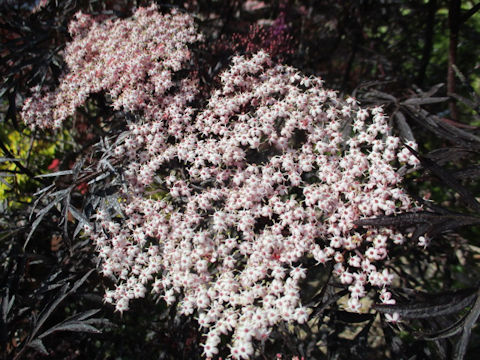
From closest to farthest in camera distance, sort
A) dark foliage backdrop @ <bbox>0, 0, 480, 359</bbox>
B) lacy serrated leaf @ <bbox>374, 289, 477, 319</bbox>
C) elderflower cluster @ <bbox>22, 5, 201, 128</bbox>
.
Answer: lacy serrated leaf @ <bbox>374, 289, 477, 319</bbox> < dark foliage backdrop @ <bbox>0, 0, 480, 359</bbox> < elderflower cluster @ <bbox>22, 5, 201, 128</bbox>

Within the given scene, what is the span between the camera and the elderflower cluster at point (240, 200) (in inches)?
53.7

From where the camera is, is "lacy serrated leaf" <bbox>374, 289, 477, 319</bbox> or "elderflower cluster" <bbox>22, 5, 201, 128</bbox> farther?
"elderflower cluster" <bbox>22, 5, 201, 128</bbox>

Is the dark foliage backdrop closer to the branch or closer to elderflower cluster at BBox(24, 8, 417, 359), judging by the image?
the branch

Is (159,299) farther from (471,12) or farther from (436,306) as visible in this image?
(471,12)

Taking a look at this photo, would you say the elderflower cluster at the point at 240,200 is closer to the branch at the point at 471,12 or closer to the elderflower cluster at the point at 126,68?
the elderflower cluster at the point at 126,68

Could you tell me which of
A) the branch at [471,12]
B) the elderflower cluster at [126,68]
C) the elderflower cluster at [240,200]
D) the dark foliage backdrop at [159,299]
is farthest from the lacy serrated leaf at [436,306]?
the branch at [471,12]

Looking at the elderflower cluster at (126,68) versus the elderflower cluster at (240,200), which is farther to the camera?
the elderflower cluster at (126,68)

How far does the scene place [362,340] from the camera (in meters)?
1.54

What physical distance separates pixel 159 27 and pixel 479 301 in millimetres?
1968

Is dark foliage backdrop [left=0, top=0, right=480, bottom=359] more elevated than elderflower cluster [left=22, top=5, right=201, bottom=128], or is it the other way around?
elderflower cluster [left=22, top=5, right=201, bottom=128]

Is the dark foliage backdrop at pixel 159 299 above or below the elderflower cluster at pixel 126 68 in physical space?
below

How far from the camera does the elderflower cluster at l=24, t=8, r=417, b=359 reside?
136 centimetres

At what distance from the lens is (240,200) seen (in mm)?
1530


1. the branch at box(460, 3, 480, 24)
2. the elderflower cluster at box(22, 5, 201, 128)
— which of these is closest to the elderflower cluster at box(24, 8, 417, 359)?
the elderflower cluster at box(22, 5, 201, 128)
